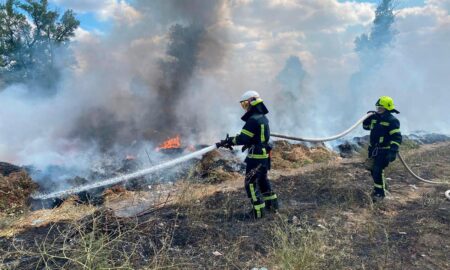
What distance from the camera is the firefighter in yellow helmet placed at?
6027 mm

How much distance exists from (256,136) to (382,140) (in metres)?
2.48

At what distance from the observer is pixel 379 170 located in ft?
20.1

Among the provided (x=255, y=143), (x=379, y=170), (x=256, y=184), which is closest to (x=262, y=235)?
(x=256, y=184)

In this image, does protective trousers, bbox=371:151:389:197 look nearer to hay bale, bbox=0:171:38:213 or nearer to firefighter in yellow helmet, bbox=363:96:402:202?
firefighter in yellow helmet, bbox=363:96:402:202

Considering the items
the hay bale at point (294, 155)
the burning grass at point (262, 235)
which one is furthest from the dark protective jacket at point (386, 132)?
the hay bale at point (294, 155)

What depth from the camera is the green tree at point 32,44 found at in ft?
58.0

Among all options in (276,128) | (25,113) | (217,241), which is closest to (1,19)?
(25,113)

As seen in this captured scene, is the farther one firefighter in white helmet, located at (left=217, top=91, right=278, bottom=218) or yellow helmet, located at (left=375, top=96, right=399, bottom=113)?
yellow helmet, located at (left=375, top=96, right=399, bottom=113)

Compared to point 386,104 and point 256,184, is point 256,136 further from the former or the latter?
point 386,104

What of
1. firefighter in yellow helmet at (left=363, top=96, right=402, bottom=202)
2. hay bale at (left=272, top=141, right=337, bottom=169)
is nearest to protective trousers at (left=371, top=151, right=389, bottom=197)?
firefighter in yellow helmet at (left=363, top=96, right=402, bottom=202)

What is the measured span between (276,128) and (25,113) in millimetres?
15013

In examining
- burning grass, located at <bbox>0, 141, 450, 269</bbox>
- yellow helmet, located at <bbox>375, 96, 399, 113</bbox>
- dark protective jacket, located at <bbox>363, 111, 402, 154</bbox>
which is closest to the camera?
burning grass, located at <bbox>0, 141, 450, 269</bbox>

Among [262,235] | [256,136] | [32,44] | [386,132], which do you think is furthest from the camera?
[32,44]

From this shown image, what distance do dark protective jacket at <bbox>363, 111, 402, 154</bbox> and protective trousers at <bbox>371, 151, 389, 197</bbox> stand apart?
158 mm
